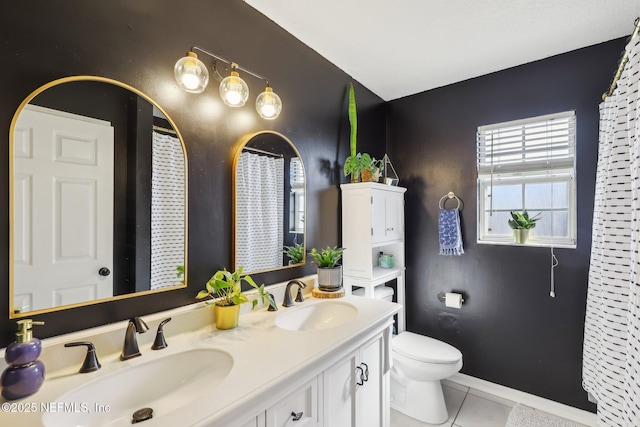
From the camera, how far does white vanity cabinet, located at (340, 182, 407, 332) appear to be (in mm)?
2021

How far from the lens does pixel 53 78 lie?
914mm

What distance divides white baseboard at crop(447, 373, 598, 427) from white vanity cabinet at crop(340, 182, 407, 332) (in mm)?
1033

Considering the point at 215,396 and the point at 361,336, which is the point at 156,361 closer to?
the point at 215,396

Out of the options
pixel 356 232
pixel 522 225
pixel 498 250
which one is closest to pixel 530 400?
pixel 498 250

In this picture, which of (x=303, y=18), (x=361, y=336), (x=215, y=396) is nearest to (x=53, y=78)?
(x=215, y=396)

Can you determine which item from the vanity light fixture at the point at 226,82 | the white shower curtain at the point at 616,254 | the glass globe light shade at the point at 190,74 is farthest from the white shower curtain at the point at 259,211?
the white shower curtain at the point at 616,254

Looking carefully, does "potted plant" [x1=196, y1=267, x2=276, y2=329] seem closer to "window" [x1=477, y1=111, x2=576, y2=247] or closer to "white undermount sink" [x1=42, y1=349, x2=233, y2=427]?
"white undermount sink" [x1=42, y1=349, x2=233, y2=427]

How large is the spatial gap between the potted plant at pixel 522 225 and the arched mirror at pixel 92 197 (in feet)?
7.24

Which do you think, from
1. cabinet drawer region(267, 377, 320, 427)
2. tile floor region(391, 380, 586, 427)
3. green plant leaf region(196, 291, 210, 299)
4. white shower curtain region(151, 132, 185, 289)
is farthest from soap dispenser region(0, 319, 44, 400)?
tile floor region(391, 380, 586, 427)

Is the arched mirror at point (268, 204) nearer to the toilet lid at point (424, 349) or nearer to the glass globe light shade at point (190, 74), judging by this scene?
the glass globe light shade at point (190, 74)

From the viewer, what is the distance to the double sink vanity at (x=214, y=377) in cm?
73

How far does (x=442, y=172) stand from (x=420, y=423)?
1868 mm

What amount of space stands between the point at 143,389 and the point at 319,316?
2.87 feet

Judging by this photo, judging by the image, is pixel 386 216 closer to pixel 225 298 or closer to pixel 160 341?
pixel 225 298
